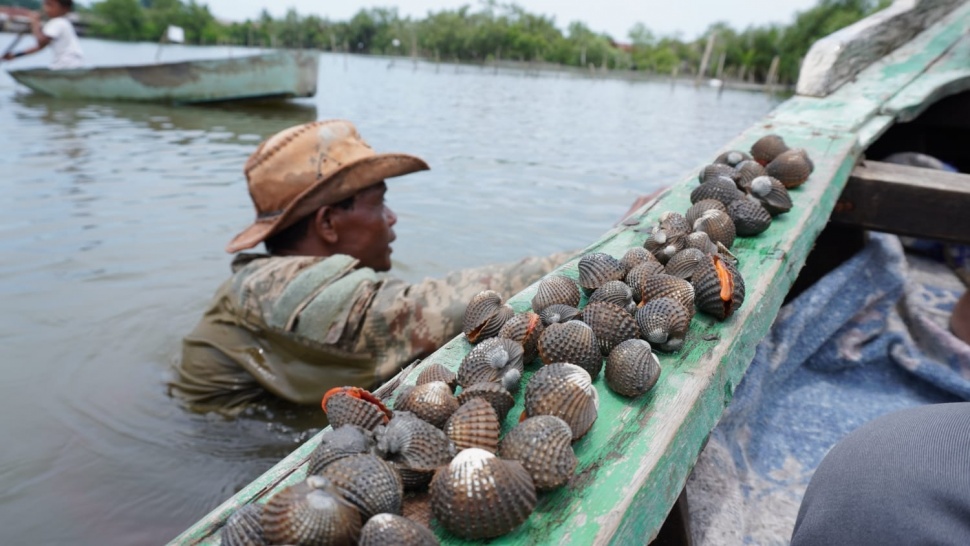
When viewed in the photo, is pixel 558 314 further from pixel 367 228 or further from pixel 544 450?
pixel 367 228

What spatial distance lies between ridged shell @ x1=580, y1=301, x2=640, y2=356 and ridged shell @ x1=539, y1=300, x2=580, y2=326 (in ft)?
0.14

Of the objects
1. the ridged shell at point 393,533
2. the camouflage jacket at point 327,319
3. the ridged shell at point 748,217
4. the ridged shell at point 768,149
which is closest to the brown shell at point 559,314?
the ridged shell at point 393,533

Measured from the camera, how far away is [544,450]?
3.54 feet

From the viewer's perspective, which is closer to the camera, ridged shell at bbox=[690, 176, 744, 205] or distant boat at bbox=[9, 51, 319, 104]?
ridged shell at bbox=[690, 176, 744, 205]

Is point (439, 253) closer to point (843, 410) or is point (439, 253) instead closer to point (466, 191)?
point (466, 191)

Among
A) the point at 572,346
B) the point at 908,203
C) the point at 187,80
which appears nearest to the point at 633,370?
the point at 572,346

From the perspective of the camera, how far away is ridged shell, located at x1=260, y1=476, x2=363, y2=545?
2.99 ft

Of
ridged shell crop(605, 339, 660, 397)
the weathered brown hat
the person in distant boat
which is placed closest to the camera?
ridged shell crop(605, 339, 660, 397)

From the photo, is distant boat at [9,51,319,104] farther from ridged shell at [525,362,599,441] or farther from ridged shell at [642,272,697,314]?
ridged shell at [525,362,599,441]

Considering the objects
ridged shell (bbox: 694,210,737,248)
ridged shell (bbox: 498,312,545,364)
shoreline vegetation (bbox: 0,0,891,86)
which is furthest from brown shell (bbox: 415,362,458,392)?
shoreline vegetation (bbox: 0,0,891,86)

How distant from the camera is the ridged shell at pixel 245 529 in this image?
37.7 inches

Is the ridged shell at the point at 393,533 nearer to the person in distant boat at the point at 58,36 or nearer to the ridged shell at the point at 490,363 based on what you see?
the ridged shell at the point at 490,363

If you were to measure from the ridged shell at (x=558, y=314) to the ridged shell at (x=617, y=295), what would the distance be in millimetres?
119

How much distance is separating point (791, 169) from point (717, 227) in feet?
2.29
